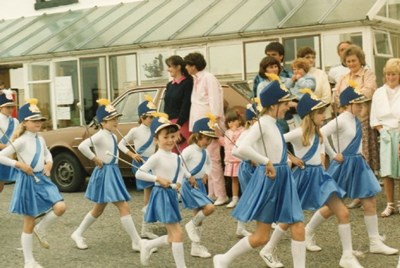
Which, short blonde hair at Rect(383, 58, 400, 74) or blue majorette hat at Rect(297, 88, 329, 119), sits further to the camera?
short blonde hair at Rect(383, 58, 400, 74)

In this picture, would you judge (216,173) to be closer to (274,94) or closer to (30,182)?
(30,182)

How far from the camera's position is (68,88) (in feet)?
58.6

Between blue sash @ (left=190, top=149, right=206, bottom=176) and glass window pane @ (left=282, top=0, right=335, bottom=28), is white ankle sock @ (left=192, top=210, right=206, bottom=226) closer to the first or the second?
blue sash @ (left=190, top=149, right=206, bottom=176)

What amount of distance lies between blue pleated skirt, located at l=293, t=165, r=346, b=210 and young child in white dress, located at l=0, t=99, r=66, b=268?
223 centimetres

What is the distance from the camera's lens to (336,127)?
695cm

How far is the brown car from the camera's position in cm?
1130

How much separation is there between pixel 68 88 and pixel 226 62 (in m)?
4.85

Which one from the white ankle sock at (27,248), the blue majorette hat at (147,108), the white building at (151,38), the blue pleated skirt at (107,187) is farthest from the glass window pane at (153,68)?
the white ankle sock at (27,248)

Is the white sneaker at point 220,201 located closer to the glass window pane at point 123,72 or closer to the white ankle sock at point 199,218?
the white ankle sock at point 199,218

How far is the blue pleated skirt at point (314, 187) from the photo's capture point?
6.27 m

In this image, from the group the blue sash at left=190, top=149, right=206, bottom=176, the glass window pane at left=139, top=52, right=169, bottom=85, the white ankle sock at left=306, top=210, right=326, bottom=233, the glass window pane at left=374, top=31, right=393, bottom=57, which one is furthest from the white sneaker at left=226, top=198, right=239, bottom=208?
A: the glass window pane at left=139, top=52, right=169, bottom=85

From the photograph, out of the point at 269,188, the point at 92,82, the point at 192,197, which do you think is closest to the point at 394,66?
the point at 192,197

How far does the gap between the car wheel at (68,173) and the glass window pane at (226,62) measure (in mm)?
4169

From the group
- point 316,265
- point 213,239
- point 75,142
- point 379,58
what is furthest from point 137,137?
point 379,58
